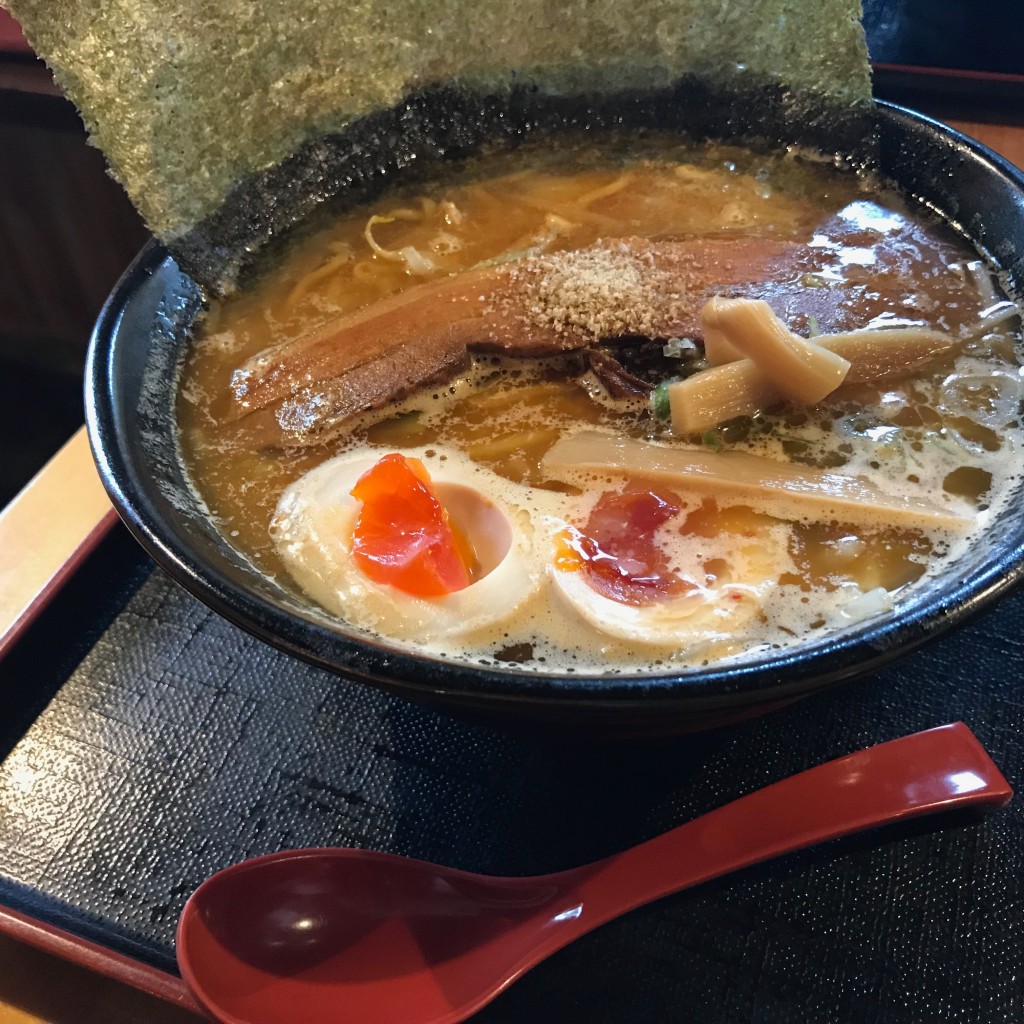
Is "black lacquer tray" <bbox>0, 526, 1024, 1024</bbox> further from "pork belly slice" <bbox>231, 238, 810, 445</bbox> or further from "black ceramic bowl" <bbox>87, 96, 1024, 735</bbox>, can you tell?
"pork belly slice" <bbox>231, 238, 810, 445</bbox>

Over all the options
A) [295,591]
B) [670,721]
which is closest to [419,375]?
[295,591]

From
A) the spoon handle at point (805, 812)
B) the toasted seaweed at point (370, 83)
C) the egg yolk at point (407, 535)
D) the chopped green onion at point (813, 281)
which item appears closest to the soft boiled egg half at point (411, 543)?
the egg yolk at point (407, 535)

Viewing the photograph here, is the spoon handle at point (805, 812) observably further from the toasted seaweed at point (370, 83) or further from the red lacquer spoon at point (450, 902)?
the toasted seaweed at point (370, 83)

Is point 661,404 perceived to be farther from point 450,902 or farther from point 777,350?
point 450,902

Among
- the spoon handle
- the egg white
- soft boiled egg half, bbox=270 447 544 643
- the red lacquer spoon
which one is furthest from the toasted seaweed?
the spoon handle

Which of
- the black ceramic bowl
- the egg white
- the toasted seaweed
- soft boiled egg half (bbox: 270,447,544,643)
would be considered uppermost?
the toasted seaweed

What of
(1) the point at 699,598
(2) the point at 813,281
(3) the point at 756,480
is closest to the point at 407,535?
(1) the point at 699,598

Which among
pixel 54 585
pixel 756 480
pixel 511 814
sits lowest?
pixel 511 814
